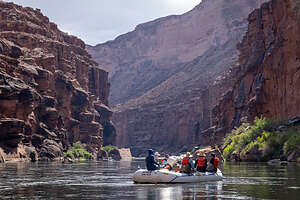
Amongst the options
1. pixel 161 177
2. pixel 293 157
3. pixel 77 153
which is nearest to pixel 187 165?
pixel 161 177

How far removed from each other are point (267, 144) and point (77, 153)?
2792 inches

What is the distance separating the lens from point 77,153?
5182 inches

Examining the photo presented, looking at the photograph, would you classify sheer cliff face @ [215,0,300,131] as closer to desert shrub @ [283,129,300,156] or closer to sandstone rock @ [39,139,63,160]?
desert shrub @ [283,129,300,156]

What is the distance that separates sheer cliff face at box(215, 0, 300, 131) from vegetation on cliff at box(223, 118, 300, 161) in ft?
38.3

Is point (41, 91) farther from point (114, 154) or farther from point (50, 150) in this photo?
point (114, 154)

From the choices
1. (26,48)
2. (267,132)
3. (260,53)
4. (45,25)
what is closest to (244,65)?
(260,53)

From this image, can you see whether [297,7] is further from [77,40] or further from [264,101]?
[77,40]

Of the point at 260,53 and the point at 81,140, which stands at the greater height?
the point at 260,53

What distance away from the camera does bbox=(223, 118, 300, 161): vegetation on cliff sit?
65.7 m

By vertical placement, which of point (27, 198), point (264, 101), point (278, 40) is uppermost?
point (278, 40)

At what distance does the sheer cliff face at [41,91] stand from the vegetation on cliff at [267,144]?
40511 mm

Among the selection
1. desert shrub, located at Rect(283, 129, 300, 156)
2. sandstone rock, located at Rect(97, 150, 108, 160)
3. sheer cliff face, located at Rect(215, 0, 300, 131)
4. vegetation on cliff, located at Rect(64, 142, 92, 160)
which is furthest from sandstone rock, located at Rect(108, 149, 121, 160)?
desert shrub, located at Rect(283, 129, 300, 156)

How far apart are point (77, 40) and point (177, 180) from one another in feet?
557

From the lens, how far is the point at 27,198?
23.7 meters
